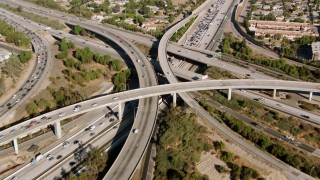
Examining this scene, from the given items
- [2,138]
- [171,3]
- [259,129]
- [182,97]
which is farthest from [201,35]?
[2,138]

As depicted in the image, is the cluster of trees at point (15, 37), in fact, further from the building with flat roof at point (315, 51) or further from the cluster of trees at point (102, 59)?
the building with flat roof at point (315, 51)

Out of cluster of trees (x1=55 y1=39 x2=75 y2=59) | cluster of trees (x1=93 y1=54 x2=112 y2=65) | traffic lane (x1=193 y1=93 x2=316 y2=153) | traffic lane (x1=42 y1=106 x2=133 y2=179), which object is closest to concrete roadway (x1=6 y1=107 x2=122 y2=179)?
traffic lane (x1=42 y1=106 x2=133 y2=179)

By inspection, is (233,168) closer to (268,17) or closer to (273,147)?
(273,147)

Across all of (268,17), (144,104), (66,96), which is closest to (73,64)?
(66,96)

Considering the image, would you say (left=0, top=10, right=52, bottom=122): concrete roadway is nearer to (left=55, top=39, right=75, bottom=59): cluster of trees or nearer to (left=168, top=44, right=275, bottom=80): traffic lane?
(left=55, top=39, right=75, bottom=59): cluster of trees

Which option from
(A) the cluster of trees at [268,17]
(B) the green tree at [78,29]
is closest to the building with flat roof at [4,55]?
(B) the green tree at [78,29]

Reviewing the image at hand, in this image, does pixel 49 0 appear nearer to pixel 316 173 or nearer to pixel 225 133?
pixel 225 133
